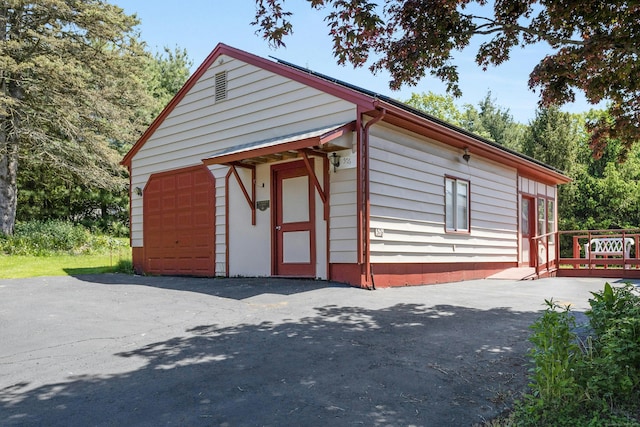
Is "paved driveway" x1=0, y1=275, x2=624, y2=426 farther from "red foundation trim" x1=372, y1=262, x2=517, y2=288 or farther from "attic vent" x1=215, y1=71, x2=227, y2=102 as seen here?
"attic vent" x1=215, y1=71, x2=227, y2=102

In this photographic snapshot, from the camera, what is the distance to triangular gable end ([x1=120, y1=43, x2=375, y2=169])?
827 centimetres

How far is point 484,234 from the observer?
12195 millimetres

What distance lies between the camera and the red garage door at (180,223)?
435 inches

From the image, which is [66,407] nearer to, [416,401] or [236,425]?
[236,425]

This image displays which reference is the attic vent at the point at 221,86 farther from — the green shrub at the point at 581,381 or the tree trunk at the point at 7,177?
the tree trunk at the point at 7,177

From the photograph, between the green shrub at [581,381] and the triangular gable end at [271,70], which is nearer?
the green shrub at [581,381]

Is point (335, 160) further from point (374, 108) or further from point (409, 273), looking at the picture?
point (409, 273)

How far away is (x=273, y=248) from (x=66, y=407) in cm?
628

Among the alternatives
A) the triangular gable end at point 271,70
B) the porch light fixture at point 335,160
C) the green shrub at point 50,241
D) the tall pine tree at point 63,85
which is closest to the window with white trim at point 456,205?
the porch light fixture at point 335,160

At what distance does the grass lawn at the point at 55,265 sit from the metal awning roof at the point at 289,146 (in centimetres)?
523

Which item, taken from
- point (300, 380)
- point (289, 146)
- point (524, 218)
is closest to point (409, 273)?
point (289, 146)

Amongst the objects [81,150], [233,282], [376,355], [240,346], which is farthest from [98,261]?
[376,355]

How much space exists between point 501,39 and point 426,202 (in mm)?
3723

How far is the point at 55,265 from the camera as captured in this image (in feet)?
44.7
